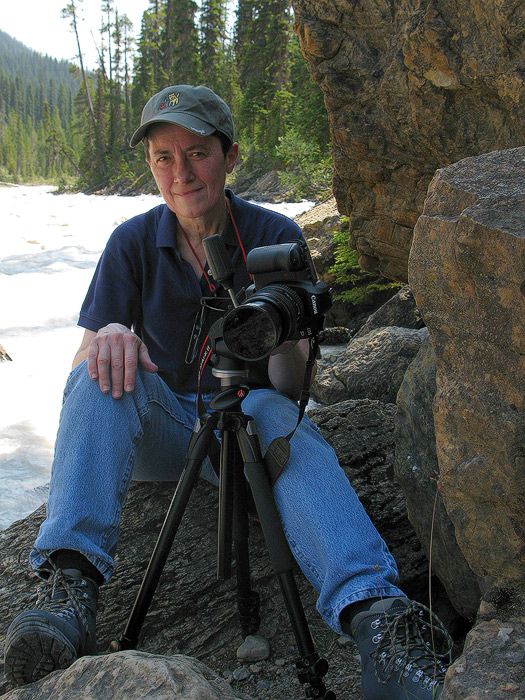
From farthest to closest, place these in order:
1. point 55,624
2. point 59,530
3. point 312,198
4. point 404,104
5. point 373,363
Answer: point 312,198 < point 373,363 < point 404,104 < point 59,530 < point 55,624

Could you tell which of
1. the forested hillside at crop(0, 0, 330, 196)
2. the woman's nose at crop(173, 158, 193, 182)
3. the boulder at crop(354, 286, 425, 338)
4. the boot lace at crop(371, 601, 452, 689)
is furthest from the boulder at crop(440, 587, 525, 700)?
the forested hillside at crop(0, 0, 330, 196)

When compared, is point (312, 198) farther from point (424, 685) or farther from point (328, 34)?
point (424, 685)

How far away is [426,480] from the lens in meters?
1.98

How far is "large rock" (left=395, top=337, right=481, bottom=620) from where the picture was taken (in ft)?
6.14

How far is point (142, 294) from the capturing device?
2.39 meters

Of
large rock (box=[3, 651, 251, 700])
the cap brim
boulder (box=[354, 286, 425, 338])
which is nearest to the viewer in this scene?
large rock (box=[3, 651, 251, 700])

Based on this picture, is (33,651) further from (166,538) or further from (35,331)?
(35,331)

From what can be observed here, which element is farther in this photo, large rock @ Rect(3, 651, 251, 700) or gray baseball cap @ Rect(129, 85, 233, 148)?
gray baseball cap @ Rect(129, 85, 233, 148)

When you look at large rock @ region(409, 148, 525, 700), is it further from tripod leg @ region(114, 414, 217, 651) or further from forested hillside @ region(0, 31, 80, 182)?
forested hillside @ region(0, 31, 80, 182)

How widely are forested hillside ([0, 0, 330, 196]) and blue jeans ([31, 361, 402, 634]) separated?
10.9 metres

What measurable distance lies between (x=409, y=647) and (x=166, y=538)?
69 centimetres

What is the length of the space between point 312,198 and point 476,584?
1385 centimetres

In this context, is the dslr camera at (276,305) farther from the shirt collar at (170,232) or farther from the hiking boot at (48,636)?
the hiking boot at (48,636)

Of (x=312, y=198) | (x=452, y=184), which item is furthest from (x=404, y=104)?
(x=312, y=198)
